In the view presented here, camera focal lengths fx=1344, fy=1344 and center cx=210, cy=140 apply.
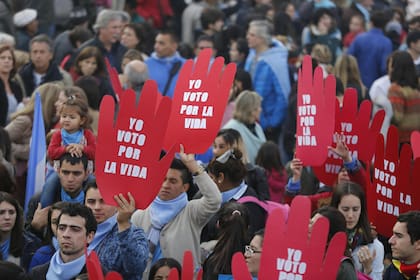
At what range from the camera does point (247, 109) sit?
12328mm

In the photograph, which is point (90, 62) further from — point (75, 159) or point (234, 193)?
point (234, 193)

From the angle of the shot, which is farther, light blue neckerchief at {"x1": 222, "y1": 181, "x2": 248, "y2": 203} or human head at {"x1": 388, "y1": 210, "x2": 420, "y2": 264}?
light blue neckerchief at {"x1": 222, "y1": 181, "x2": 248, "y2": 203}

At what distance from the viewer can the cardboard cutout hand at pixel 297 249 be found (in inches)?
277

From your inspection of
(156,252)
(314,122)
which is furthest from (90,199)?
(314,122)

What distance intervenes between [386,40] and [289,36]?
2.79 m

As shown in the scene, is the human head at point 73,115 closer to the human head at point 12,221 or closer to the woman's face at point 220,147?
the woman's face at point 220,147

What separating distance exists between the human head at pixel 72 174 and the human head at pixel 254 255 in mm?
1829

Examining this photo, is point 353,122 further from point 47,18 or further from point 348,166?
point 47,18

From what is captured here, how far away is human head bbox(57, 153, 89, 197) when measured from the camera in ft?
31.0

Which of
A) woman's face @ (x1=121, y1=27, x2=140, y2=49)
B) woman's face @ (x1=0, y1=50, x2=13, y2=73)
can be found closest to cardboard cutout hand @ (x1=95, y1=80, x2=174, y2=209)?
woman's face @ (x1=0, y1=50, x2=13, y2=73)

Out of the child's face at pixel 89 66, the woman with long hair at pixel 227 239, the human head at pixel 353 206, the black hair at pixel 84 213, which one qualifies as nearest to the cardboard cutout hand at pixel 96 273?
the black hair at pixel 84 213

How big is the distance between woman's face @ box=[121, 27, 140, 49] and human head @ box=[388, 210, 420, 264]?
746 cm

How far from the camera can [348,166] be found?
9906 millimetres

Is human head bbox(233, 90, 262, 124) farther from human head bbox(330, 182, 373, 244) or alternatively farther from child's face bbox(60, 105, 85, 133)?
human head bbox(330, 182, 373, 244)
